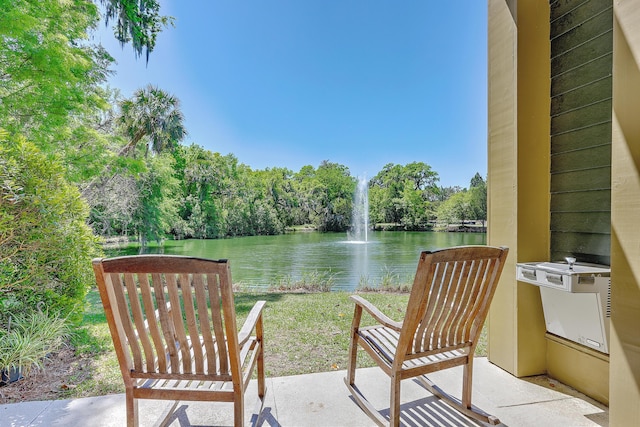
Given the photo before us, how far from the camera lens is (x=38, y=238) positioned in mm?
2271

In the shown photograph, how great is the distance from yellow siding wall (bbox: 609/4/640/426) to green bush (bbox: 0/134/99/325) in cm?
348

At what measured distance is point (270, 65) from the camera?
13422 mm

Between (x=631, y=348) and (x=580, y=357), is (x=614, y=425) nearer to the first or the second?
(x=631, y=348)

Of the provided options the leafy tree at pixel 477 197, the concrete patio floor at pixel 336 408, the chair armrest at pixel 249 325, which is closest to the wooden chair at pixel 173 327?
the chair armrest at pixel 249 325

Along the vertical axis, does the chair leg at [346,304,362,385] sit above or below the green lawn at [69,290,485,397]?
above

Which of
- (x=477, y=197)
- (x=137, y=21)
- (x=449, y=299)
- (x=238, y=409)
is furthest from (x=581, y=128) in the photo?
(x=477, y=197)

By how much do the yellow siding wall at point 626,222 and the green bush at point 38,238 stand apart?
3.48 m

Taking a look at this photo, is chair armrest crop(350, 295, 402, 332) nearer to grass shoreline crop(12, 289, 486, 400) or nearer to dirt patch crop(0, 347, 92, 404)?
grass shoreline crop(12, 289, 486, 400)

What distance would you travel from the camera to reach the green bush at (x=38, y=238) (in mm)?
2139

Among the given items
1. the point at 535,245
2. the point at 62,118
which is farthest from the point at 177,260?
the point at 62,118

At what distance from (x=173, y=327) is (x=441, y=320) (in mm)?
1254

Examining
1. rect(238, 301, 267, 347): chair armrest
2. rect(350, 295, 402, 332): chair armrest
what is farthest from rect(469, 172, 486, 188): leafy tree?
rect(238, 301, 267, 347): chair armrest

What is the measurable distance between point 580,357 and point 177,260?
7.90 ft

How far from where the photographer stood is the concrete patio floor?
161 centimetres
